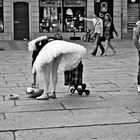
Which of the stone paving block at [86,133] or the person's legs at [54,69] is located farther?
the person's legs at [54,69]

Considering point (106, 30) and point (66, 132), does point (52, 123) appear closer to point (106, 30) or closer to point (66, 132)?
point (66, 132)

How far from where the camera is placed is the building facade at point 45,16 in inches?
1160

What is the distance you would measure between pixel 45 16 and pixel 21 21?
169 cm

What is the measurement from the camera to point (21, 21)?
1171 inches

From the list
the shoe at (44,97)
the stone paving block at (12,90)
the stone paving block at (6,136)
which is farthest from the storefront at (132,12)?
the stone paving block at (6,136)

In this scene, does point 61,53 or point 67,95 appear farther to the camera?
point 67,95

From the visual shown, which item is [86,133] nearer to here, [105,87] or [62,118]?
[62,118]

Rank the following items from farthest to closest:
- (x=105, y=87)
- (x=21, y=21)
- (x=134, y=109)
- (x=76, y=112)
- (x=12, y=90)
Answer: (x=21, y=21)
(x=105, y=87)
(x=12, y=90)
(x=134, y=109)
(x=76, y=112)

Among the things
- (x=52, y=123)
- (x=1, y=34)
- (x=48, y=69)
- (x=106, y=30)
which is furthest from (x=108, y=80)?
(x=1, y=34)

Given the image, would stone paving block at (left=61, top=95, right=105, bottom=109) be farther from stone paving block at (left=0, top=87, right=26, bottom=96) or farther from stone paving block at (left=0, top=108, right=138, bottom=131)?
stone paving block at (left=0, top=87, right=26, bottom=96)

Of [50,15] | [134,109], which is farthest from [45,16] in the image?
[134,109]

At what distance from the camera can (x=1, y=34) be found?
2931cm

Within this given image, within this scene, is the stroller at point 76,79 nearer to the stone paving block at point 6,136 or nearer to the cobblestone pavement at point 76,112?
the cobblestone pavement at point 76,112

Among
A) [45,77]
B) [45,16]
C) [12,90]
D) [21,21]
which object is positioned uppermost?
[45,16]
